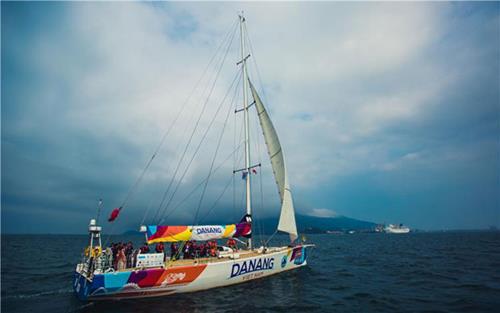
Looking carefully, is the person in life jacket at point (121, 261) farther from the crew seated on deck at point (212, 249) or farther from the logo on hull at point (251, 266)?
the logo on hull at point (251, 266)

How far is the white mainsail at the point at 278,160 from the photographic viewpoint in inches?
798

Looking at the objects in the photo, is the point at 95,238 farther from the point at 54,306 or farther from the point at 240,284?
the point at 240,284

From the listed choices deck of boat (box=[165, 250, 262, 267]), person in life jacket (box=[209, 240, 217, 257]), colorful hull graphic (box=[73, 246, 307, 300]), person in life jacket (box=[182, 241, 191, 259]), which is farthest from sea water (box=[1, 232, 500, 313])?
person in life jacket (box=[182, 241, 191, 259])

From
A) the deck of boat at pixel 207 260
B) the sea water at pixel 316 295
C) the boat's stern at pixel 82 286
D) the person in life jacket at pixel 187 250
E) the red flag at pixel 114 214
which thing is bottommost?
the sea water at pixel 316 295

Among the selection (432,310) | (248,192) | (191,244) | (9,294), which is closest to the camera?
(432,310)

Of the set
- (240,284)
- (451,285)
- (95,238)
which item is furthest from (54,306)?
(451,285)

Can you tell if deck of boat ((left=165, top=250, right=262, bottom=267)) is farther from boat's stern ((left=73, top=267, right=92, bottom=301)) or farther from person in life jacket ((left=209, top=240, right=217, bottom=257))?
boat's stern ((left=73, top=267, right=92, bottom=301))

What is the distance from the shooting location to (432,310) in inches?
456

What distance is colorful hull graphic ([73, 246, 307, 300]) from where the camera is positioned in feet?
40.9

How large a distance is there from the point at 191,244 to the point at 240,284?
151 inches

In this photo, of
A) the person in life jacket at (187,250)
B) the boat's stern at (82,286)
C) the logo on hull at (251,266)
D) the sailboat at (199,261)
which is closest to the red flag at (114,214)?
the sailboat at (199,261)

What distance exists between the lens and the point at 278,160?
20.7 meters

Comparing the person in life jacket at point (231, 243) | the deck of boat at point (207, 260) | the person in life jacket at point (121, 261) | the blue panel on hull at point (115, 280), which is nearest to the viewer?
the blue panel on hull at point (115, 280)

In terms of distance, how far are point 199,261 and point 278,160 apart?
360 inches
